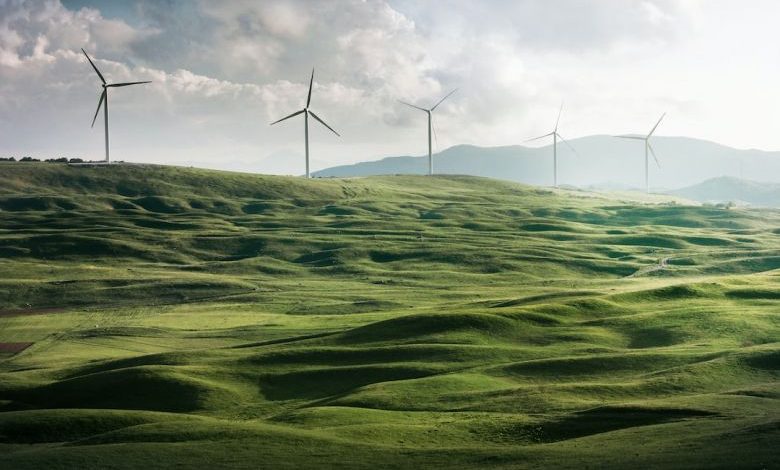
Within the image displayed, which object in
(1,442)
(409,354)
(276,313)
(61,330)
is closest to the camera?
(1,442)

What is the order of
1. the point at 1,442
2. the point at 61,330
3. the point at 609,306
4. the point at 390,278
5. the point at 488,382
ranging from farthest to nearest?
the point at 390,278 < the point at 61,330 < the point at 609,306 < the point at 488,382 < the point at 1,442

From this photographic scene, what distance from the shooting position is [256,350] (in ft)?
291

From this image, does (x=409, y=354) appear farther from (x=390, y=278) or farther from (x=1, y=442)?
(x=390, y=278)

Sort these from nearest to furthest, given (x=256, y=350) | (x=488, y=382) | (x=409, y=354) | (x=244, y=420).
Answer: (x=244, y=420) → (x=488, y=382) → (x=409, y=354) → (x=256, y=350)

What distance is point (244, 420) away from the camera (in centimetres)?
6619

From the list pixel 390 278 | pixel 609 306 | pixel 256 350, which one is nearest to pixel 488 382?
pixel 256 350

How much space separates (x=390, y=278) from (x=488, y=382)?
92.1m

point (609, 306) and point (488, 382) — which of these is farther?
point (609, 306)

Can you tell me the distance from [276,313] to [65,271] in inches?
2217

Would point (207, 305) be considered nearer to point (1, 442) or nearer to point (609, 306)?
point (609, 306)

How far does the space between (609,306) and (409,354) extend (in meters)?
29.5

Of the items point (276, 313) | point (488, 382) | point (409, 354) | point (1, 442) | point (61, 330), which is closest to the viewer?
point (1, 442)

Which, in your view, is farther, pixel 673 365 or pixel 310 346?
pixel 310 346

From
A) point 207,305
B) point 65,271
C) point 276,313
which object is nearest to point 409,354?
point 276,313
